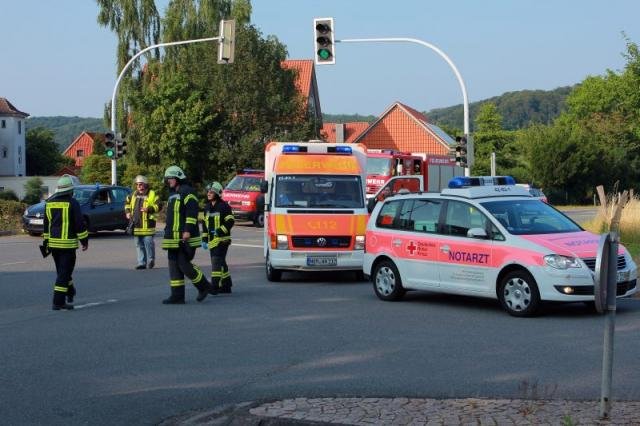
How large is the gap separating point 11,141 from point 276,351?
111944 millimetres

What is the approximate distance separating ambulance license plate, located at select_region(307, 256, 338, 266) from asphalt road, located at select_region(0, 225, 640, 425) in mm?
1095

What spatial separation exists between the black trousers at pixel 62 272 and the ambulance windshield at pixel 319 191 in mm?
5012

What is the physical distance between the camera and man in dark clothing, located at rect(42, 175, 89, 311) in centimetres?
1297

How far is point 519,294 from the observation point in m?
12.1

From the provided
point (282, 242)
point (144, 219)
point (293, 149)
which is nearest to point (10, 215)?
point (144, 219)

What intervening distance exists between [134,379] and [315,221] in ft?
28.8

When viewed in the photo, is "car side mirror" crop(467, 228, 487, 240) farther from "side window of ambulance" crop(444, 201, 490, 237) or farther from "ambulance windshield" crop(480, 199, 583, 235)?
"ambulance windshield" crop(480, 199, 583, 235)

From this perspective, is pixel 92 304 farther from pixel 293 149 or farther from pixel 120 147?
pixel 120 147

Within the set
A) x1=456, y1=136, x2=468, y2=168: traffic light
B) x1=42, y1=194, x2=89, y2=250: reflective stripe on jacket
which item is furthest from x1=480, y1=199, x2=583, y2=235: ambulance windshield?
x1=456, y1=136, x2=468, y2=168: traffic light

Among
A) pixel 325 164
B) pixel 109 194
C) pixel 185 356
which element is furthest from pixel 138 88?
pixel 185 356

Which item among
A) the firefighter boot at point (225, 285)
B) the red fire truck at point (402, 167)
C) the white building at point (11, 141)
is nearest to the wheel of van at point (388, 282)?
the firefighter boot at point (225, 285)

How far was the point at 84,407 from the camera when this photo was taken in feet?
23.8

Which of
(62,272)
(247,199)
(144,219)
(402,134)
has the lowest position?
(62,272)

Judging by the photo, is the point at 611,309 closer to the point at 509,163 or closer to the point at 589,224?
the point at 589,224
